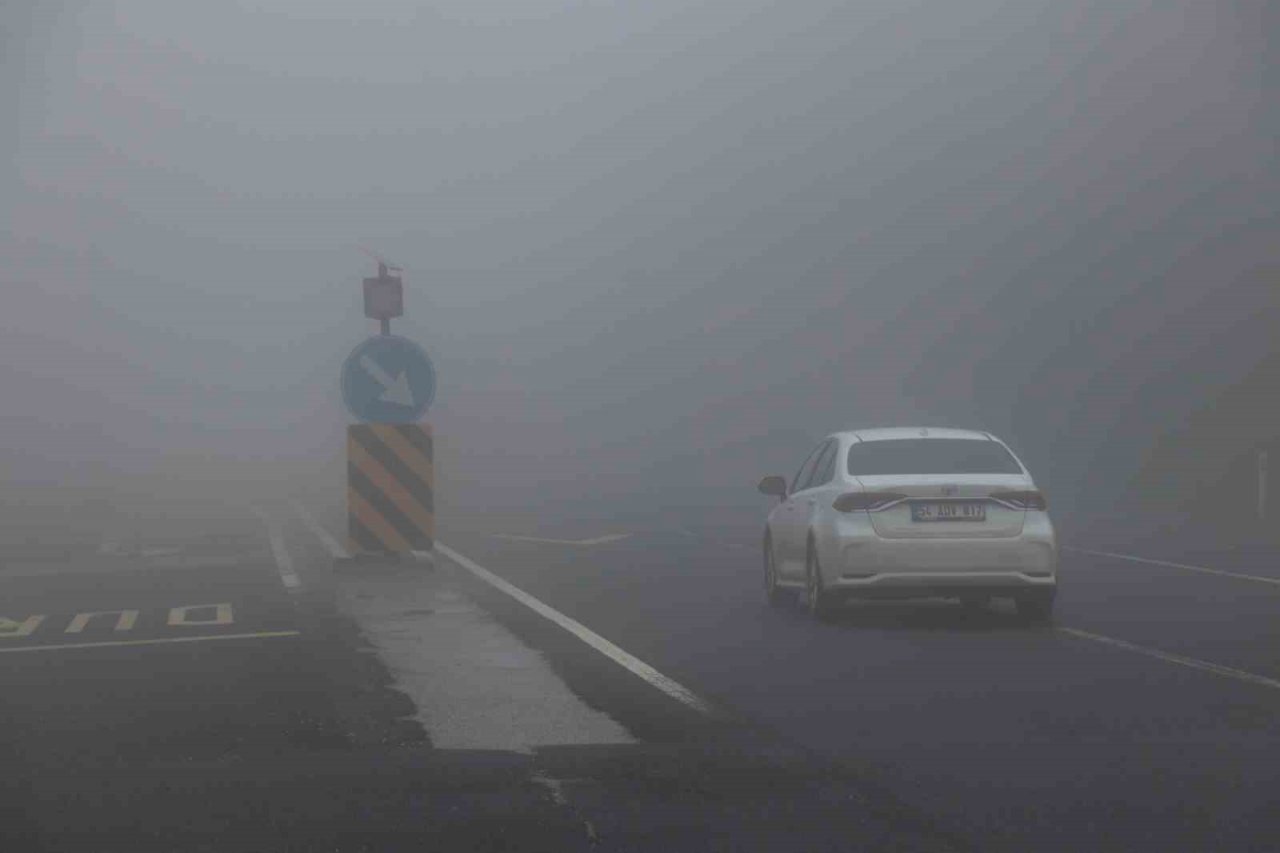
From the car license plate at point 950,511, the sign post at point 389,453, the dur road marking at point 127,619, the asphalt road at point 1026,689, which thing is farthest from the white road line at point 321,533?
the car license plate at point 950,511

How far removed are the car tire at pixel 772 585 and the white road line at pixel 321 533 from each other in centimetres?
Result: 544

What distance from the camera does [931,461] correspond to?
1627cm

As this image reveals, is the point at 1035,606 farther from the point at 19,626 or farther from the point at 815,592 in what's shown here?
the point at 19,626

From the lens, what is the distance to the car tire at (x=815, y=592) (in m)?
15.1

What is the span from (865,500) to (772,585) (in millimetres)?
2382

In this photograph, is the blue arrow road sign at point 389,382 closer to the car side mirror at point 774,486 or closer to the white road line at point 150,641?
the car side mirror at point 774,486

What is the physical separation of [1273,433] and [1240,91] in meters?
26.1

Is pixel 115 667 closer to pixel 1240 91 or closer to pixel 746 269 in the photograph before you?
pixel 1240 91

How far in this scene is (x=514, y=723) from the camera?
10258 mm

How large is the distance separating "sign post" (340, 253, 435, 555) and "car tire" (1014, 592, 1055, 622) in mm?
7529

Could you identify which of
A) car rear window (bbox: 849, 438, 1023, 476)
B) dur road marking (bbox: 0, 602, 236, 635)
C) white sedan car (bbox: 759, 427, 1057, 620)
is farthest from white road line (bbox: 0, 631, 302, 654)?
car rear window (bbox: 849, 438, 1023, 476)

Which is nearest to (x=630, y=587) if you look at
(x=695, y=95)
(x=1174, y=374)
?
(x=1174, y=374)

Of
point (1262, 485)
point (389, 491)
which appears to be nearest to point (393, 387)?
point (389, 491)

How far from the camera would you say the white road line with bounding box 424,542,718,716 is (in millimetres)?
11203
